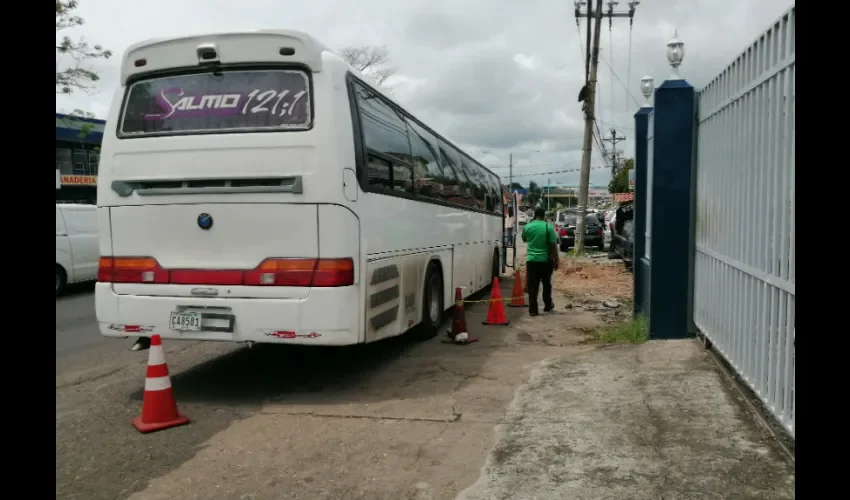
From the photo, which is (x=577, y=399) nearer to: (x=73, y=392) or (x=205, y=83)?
(x=205, y=83)

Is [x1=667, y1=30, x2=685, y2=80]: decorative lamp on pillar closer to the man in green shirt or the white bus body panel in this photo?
the man in green shirt

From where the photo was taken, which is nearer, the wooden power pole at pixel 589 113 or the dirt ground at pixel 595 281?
the dirt ground at pixel 595 281

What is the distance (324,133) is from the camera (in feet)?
17.9

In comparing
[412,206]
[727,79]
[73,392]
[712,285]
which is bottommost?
[73,392]

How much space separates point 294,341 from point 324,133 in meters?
1.77

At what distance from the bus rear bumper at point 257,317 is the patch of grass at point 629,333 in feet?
11.5

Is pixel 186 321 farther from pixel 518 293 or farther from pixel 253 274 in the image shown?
pixel 518 293

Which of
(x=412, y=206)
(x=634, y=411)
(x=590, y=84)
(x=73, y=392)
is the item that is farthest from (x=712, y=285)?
(x=590, y=84)

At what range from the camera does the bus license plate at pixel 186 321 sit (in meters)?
5.61

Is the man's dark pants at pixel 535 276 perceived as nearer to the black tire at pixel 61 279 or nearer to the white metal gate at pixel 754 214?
the white metal gate at pixel 754 214

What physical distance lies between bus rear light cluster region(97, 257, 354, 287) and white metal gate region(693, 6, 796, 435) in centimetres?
310

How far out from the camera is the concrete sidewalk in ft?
11.7

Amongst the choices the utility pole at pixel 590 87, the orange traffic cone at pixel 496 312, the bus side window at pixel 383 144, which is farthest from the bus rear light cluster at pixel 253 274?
the utility pole at pixel 590 87

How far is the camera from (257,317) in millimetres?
5512
